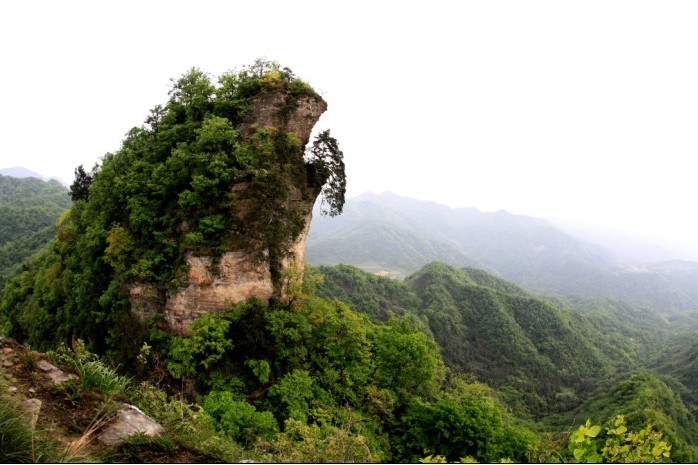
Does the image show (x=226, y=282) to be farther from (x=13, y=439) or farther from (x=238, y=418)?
(x=13, y=439)

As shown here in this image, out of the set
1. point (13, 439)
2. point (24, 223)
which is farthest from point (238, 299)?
point (24, 223)

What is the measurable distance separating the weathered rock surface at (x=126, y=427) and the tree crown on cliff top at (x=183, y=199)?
10.6 metres

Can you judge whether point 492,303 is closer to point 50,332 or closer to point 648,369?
point 648,369

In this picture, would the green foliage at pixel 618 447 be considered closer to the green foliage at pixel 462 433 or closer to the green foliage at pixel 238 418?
the green foliage at pixel 238 418

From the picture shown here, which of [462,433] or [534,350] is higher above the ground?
[462,433]

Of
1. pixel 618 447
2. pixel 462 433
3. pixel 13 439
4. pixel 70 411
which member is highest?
pixel 13 439

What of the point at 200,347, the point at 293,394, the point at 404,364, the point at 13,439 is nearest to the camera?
the point at 13,439

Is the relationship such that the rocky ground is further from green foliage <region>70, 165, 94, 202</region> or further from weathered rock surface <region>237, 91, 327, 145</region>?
green foliage <region>70, 165, 94, 202</region>

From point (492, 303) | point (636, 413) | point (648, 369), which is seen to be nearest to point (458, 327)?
point (492, 303)

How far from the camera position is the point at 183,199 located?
16266 mm

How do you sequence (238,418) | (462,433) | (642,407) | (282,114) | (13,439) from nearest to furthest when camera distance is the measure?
(13,439) < (238,418) < (462,433) < (282,114) < (642,407)

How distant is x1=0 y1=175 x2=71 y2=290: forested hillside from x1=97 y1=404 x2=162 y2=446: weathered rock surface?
37.6 metres

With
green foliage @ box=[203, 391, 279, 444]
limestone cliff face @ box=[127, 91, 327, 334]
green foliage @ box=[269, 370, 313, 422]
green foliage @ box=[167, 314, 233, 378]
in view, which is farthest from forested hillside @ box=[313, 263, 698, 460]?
green foliage @ box=[203, 391, 279, 444]

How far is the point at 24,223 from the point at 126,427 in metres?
66.5
